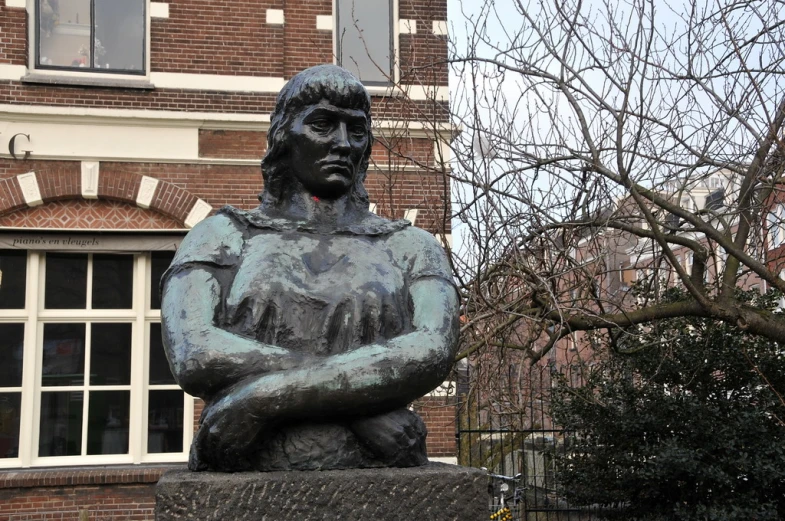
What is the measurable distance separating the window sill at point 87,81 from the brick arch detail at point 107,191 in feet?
3.68

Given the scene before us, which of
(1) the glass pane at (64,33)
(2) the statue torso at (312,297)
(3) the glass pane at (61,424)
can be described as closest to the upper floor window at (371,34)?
(1) the glass pane at (64,33)

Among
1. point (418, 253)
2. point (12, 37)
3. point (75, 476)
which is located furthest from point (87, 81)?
point (418, 253)

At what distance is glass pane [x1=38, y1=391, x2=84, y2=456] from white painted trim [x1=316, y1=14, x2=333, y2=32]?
5584mm

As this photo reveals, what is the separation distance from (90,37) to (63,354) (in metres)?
4.07

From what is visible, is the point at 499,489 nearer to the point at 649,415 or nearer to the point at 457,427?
the point at 457,427

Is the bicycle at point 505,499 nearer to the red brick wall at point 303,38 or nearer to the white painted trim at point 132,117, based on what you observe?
the white painted trim at point 132,117

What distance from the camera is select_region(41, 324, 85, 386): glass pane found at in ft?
35.6

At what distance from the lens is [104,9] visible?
11.5 m

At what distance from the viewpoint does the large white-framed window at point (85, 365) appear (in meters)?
10.7

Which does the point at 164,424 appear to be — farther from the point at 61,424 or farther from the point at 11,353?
the point at 11,353

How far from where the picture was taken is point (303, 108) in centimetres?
242

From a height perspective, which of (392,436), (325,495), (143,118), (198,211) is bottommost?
(325,495)

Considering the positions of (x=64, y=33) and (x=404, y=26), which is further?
(x=404, y=26)

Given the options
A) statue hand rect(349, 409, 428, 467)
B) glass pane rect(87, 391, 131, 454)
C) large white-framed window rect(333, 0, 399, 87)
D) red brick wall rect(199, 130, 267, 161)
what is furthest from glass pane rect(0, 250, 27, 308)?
statue hand rect(349, 409, 428, 467)
